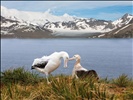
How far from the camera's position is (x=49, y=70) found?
34.2ft

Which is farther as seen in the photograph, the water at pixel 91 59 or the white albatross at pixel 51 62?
the water at pixel 91 59

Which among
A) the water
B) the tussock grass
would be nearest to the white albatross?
the tussock grass

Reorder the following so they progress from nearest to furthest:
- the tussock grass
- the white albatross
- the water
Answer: the tussock grass
the white albatross
the water

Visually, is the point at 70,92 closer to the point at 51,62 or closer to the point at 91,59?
the point at 51,62

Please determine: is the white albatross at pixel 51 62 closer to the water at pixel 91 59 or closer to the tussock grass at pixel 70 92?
the tussock grass at pixel 70 92

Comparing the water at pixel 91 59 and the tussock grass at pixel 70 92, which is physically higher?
the tussock grass at pixel 70 92

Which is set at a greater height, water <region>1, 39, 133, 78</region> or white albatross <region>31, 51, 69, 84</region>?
white albatross <region>31, 51, 69, 84</region>

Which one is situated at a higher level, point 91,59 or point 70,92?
point 70,92

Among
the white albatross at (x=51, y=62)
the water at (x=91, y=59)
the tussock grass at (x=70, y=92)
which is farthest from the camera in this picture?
the water at (x=91, y=59)

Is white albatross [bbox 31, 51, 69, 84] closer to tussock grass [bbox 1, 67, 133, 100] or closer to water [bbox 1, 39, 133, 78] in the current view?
tussock grass [bbox 1, 67, 133, 100]

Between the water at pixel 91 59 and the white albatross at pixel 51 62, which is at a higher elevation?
the white albatross at pixel 51 62

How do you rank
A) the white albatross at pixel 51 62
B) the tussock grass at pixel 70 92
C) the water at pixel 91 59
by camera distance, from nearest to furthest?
1. the tussock grass at pixel 70 92
2. the white albatross at pixel 51 62
3. the water at pixel 91 59

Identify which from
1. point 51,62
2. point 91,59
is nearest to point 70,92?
point 51,62

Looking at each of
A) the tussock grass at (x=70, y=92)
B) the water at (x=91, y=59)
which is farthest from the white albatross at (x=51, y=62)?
the water at (x=91, y=59)
